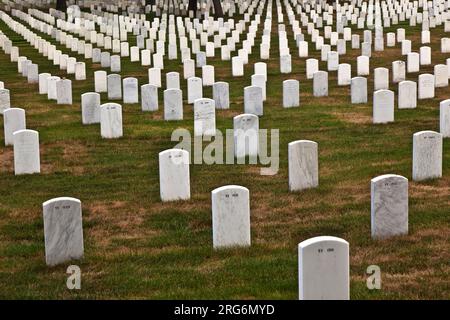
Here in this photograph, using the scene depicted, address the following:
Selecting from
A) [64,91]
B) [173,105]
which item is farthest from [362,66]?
[64,91]

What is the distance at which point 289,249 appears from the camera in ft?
31.1

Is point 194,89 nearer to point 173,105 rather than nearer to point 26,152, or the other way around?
point 173,105

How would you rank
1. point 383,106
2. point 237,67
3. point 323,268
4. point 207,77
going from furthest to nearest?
point 237,67
point 207,77
point 383,106
point 323,268

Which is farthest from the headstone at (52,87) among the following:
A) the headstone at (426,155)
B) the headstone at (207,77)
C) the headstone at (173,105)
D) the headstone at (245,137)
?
the headstone at (426,155)

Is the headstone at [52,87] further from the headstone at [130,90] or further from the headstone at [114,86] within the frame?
the headstone at [130,90]

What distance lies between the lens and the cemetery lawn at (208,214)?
8422 millimetres

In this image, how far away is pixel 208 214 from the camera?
11.0 meters

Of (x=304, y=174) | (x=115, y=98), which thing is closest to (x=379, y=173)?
(x=304, y=174)

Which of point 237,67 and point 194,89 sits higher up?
point 237,67

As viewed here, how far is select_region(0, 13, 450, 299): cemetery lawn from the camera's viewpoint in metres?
8.42

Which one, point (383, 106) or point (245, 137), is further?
point (383, 106)

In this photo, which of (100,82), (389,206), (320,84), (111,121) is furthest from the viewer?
(100,82)

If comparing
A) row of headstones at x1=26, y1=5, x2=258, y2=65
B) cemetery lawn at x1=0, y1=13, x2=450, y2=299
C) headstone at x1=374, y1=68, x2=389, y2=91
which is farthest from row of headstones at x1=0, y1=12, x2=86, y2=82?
headstone at x1=374, y1=68, x2=389, y2=91
